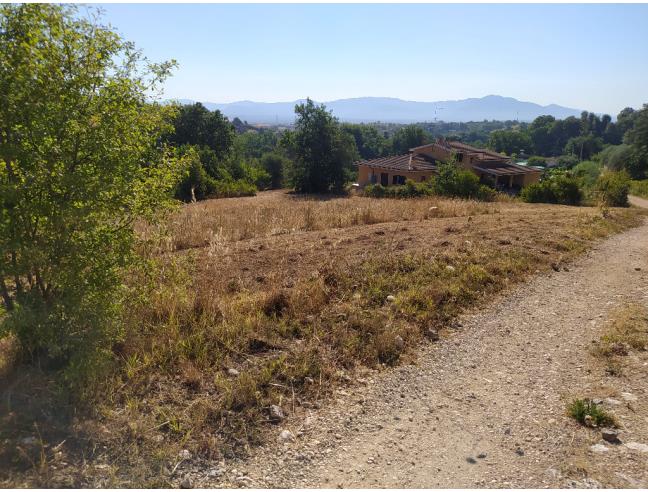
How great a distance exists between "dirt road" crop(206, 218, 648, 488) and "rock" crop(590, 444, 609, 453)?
0.05 ft

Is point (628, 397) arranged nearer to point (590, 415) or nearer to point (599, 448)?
point (590, 415)

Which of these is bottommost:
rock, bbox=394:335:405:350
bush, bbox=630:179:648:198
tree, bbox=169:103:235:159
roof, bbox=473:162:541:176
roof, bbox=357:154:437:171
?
bush, bbox=630:179:648:198

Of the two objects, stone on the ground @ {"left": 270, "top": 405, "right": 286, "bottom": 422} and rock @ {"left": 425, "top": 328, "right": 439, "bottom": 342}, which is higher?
rock @ {"left": 425, "top": 328, "right": 439, "bottom": 342}

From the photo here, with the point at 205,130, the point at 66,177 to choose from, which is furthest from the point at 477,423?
the point at 205,130

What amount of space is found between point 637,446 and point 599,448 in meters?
0.30

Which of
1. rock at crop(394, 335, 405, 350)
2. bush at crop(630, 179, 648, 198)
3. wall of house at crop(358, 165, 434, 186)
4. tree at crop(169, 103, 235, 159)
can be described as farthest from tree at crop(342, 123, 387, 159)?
rock at crop(394, 335, 405, 350)

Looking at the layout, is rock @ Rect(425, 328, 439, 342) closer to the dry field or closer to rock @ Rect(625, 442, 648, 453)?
the dry field

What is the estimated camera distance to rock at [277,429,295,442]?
3438 mm

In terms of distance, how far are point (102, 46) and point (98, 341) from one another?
8.35 feet

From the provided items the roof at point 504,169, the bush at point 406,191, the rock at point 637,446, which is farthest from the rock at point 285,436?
the roof at point 504,169

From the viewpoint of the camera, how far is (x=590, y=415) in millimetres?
3646

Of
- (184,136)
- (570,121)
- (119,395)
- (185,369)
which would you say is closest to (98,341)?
(119,395)

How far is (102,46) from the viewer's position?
359 cm

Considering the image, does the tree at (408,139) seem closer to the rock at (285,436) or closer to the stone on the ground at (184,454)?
the rock at (285,436)
